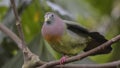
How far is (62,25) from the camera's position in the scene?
168 centimetres

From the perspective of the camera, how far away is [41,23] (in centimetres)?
233

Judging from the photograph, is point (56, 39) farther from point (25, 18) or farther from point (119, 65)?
point (25, 18)

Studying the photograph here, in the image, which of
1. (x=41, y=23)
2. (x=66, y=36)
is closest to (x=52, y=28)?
(x=66, y=36)

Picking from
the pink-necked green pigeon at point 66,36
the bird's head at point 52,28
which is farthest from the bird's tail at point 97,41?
the bird's head at point 52,28

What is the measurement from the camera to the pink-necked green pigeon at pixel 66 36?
1.65 metres

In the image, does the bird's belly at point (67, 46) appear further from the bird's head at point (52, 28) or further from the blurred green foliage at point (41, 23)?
the blurred green foliage at point (41, 23)

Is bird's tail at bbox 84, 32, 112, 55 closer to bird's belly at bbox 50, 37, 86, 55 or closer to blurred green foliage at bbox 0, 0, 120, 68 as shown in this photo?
bird's belly at bbox 50, 37, 86, 55

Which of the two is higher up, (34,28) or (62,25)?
(34,28)

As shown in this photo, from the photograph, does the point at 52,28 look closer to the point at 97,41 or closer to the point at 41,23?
the point at 97,41

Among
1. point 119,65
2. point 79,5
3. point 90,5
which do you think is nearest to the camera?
point 119,65

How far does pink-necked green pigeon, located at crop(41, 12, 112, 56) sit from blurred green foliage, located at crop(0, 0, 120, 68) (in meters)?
0.27

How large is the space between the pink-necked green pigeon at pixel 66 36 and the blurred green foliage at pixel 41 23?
27 centimetres

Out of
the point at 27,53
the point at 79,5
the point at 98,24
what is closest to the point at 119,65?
the point at 27,53

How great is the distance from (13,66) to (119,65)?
3.60ft
